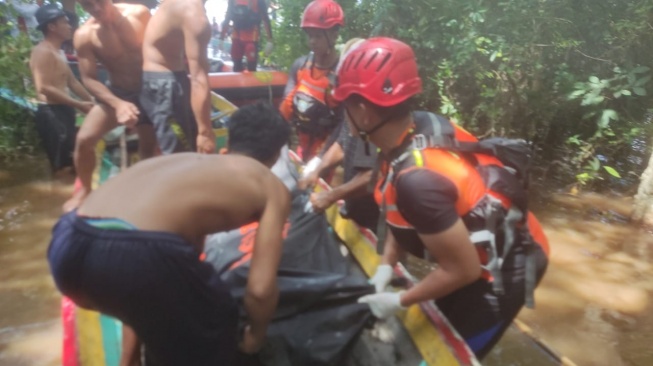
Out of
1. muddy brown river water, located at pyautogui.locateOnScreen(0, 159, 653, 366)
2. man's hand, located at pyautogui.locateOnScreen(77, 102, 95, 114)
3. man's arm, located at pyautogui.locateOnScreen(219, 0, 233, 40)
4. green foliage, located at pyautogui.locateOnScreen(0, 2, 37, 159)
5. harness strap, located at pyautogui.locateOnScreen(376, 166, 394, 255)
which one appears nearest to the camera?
harness strap, located at pyautogui.locateOnScreen(376, 166, 394, 255)

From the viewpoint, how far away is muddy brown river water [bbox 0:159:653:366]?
302cm

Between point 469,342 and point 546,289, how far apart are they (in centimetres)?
216

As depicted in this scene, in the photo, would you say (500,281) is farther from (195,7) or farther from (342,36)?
(342,36)

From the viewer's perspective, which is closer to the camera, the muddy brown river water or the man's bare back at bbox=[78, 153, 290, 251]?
the man's bare back at bbox=[78, 153, 290, 251]

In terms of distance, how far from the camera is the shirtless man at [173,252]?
56.6 inches

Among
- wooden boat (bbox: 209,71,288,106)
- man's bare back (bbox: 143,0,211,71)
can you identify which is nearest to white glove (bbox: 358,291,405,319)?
man's bare back (bbox: 143,0,211,71)

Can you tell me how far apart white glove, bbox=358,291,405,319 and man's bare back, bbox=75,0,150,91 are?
2423 mm

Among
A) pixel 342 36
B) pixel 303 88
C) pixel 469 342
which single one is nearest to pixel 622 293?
pixel 469 342

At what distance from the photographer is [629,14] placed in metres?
5.10

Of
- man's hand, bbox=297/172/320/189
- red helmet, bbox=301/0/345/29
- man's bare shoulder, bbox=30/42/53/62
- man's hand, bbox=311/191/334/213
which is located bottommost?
man's bare shoulder, bbox=30/42/53/62

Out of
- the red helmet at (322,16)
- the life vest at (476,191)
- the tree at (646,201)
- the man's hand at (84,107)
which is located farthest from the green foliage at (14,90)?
the tree at (646,201)

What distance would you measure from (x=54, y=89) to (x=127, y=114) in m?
2.29

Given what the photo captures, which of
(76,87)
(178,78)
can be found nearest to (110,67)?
(178,78)

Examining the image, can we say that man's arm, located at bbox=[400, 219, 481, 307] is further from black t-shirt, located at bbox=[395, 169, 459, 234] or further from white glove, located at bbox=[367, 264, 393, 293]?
white glove, located at bbox=[367, 264, 393, 293]
